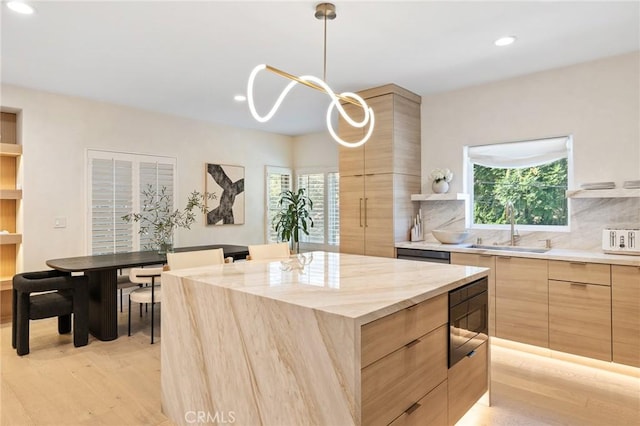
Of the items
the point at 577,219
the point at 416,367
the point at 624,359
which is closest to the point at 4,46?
the point at 416,367

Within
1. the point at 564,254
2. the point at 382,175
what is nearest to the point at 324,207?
the point at 382,175

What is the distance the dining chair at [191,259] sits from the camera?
2.82 metres

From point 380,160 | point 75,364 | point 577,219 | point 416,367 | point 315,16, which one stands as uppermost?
point 315,16

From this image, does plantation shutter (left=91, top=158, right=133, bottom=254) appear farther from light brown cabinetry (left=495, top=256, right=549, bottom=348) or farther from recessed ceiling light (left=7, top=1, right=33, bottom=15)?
light brown cabinetry (left=495, top=256, right=549, bottom=348)

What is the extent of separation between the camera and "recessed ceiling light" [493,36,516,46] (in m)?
3.07

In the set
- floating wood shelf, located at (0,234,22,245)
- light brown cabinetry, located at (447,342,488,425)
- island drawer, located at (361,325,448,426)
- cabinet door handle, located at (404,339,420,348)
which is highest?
floating wood shelf, located at (0,234,22,245)

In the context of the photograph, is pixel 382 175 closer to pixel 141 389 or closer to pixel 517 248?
pixel 517 248

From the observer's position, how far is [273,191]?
6.85 m

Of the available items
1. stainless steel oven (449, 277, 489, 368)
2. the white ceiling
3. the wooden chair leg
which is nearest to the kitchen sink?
stainless steel oven (449, 277, 489, 368)

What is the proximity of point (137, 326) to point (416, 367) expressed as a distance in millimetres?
3374

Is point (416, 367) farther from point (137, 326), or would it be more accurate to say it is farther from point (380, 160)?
point (137, 326)

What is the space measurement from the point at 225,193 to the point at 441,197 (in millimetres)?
3419

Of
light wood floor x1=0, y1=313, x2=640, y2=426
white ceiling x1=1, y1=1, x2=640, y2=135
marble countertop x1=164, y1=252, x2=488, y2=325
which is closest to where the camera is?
marble countertop x1=164, y1=252, x2=488, y2=325

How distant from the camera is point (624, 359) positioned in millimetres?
2938
